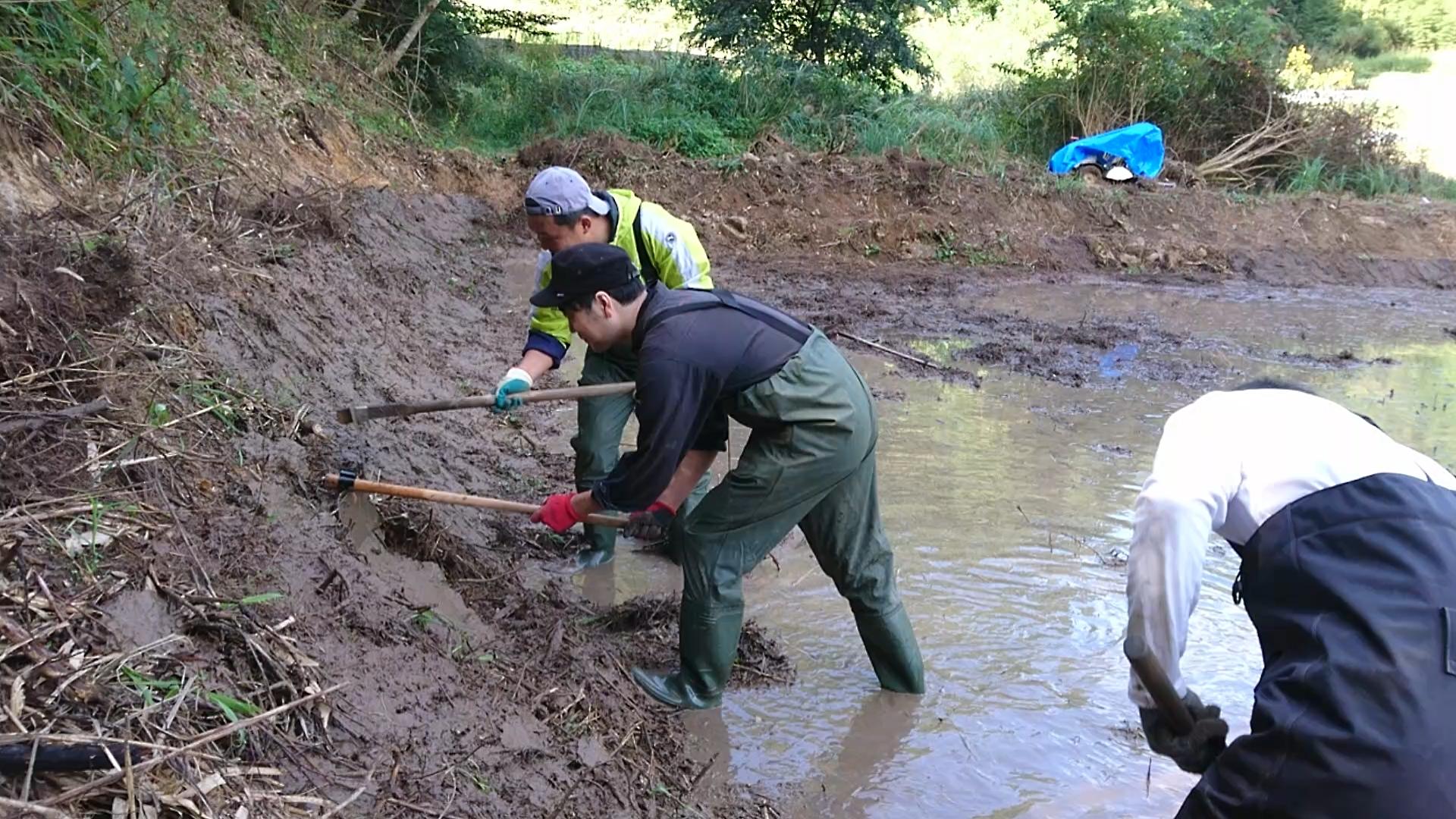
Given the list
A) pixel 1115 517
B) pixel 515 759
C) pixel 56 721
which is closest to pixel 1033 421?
A: pixel 1115 517

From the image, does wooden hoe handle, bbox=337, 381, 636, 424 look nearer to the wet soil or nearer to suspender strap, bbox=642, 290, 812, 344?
the wet soil

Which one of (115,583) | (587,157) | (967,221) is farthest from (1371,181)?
(115,583)

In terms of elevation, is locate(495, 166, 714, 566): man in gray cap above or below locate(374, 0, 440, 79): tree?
above

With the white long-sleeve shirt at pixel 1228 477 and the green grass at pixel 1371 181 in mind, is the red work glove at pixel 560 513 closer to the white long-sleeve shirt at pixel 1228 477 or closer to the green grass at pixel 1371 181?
Result: the white long-sleeve shirt at pixel 1228 477

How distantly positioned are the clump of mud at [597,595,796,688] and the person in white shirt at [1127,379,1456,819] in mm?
2194

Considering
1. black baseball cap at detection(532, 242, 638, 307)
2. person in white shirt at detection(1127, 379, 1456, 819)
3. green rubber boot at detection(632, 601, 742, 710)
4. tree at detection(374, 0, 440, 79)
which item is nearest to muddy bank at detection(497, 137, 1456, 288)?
tree at detection(374, 0, 440, 79)

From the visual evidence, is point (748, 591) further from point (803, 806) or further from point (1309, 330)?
point (1309, 330)

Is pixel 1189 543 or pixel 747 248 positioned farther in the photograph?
pixel 747 248

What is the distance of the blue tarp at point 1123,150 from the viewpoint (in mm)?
16734

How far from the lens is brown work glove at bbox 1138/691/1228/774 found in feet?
7.55

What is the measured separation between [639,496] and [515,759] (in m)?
0.87

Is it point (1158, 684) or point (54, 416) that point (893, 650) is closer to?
point (1158, 684)

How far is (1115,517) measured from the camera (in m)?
6.09

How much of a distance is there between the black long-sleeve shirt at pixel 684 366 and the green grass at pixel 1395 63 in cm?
3200
